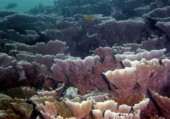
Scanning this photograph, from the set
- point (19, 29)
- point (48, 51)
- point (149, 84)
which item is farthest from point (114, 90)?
point (19, 29)

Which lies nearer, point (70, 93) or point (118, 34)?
point (70, 93)

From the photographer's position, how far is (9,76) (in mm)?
4328

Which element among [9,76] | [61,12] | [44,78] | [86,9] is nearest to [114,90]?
[44,78]

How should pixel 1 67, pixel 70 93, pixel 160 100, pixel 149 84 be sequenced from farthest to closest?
1. pixel 1 67
2. pixel 70 93
3. pixel 149 84
4. pixel 160 100

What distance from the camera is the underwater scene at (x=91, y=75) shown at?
8.64 ft

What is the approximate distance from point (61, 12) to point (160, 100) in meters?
12.6

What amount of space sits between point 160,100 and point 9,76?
2.68 metres

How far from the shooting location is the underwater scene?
2633 millimetres

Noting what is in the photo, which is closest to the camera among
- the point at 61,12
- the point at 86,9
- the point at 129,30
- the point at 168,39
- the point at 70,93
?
the point at 70,93

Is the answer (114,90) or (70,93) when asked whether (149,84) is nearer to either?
(114,90)

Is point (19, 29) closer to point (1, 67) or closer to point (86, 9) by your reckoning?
point (86, 9)

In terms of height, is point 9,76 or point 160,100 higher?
point 160,100

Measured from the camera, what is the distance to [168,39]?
5699 mm

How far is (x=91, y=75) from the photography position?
160 inches
